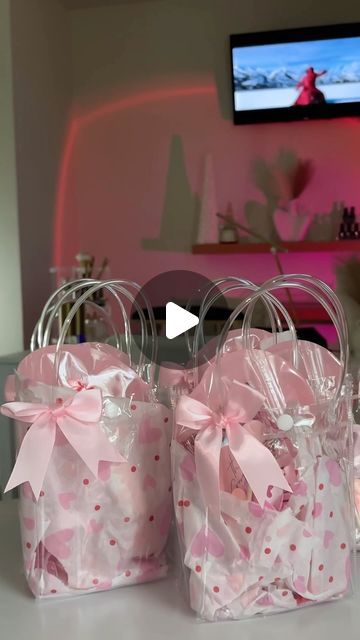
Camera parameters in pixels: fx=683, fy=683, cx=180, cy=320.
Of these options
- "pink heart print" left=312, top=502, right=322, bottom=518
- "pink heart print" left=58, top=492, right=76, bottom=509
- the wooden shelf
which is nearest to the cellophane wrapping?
"pink heart print" left=312, top=502, right=322, bottom=518

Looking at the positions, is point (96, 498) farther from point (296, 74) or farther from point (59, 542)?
point (296, 74)

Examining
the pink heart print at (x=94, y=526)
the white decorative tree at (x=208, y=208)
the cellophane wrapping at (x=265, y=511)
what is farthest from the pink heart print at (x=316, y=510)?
the white decorative tree at (x=208, y=208)

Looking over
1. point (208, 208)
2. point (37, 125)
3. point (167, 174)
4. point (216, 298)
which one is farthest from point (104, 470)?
point (167, 174)

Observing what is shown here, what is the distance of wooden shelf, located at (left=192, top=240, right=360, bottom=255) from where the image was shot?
3285mm

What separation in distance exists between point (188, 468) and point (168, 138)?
9.86ft

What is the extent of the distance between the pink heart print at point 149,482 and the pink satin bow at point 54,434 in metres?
0.05

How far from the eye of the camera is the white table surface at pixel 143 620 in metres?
0.65

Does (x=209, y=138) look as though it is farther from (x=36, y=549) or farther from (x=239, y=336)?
(x=36, y=549)

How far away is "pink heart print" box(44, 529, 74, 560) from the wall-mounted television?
2907 millimetres

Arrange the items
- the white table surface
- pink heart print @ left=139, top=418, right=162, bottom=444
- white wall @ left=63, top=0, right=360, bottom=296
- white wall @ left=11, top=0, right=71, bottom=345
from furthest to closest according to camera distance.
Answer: white wall @ left=63, top=0, right=360, bottom=296 < white wall @ left=11, top=0, right=71, bottom=345 < pink heart print @ left=139, top=418, right=162, bottom=444 < the white table surface

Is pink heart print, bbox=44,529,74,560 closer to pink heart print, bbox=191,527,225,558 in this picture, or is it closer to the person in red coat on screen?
pink heart print, bbox=191,527,225,558

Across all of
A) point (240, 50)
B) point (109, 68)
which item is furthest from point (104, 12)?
point (240, 50)

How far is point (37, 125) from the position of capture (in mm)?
3086

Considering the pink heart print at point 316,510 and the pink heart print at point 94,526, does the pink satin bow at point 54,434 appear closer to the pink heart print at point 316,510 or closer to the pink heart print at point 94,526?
the pink heart print at point 94,526
